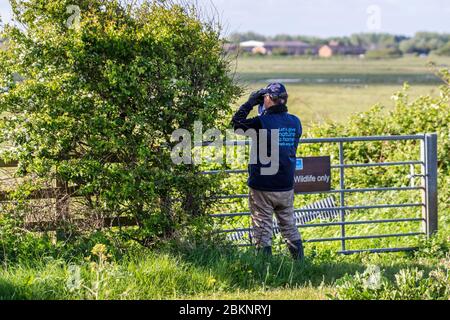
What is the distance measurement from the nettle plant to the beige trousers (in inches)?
21.7

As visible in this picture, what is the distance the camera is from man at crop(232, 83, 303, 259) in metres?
8.07

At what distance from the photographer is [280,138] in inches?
322

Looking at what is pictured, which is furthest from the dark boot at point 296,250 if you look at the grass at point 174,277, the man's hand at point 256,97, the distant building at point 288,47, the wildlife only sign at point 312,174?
the distant building at point 288,47

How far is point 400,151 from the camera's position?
553 inches

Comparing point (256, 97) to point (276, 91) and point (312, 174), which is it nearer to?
point (276, 91)

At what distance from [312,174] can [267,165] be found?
1.90 m

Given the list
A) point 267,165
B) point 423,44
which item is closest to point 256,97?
point 267,165

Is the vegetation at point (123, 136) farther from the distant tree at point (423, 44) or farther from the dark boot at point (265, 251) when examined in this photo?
the distant tree at point (423, 44)

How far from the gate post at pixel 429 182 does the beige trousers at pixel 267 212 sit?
9.21ft

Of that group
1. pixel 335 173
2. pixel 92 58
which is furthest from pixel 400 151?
pixel 92 58

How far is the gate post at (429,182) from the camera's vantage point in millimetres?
10391

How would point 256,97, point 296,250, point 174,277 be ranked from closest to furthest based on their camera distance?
1. point 174,277
2. point 256,97
3. point 296,250
